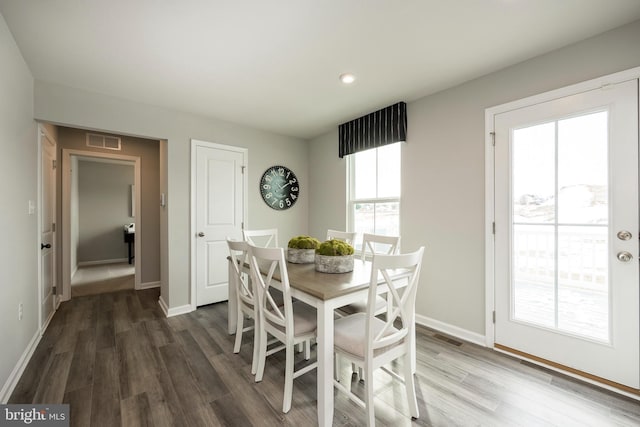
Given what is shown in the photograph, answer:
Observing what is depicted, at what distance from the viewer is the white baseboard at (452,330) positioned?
95.2 inches

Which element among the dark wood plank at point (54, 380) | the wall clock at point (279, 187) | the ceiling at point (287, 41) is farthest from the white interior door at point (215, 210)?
the dark wood plank at point (54, 380)

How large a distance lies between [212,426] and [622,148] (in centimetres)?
307

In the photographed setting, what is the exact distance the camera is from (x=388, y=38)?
186 centimetres

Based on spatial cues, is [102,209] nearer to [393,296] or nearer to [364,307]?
[364,307]

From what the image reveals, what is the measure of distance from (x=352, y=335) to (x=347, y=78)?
2115 millimetres

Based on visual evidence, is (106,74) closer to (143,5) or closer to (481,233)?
(143,5)

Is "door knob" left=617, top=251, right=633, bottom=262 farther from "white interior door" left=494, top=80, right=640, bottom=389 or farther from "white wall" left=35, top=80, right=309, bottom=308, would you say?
"white wall" left=35, top=80, right=309, bottom=308

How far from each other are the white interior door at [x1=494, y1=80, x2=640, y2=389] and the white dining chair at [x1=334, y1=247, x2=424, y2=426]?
4.10 feet

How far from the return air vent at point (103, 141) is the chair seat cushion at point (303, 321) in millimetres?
3750

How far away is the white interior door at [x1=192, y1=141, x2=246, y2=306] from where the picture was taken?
3.36 m

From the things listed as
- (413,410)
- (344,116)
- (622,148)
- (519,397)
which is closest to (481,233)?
(622,148)

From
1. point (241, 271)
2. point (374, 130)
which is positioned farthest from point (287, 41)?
point (241, 271)

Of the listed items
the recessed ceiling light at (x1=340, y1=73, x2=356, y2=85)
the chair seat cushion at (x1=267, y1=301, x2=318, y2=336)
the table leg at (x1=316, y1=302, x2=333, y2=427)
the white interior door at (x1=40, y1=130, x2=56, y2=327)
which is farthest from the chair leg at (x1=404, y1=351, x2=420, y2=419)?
the white interior door at (x1=40, y1=130, x2=56, y2=327)

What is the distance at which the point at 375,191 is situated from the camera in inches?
135
